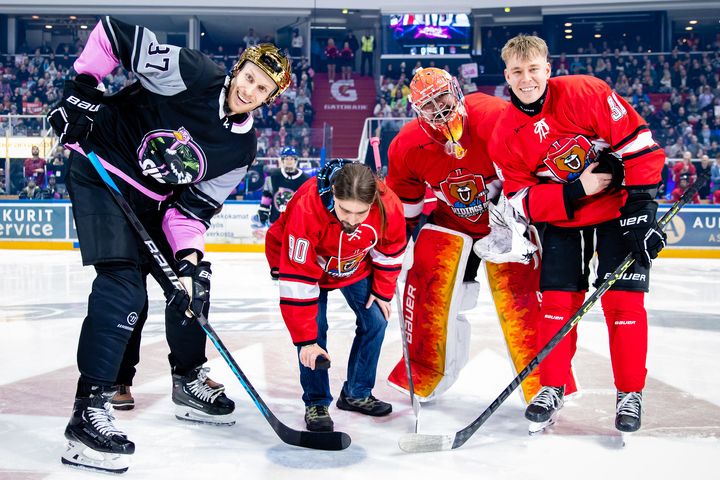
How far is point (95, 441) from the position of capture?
198 cm

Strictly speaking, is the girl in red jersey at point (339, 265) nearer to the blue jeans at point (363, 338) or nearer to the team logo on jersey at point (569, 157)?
the blue jeans at point (363, 338)

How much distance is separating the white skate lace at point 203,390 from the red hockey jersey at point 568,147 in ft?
3.69

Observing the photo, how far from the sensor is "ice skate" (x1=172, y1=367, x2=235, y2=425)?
2449 millimetres

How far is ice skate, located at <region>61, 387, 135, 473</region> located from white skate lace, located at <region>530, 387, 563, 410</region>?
1170 millimetres

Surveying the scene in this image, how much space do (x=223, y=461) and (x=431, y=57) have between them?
51.0ft

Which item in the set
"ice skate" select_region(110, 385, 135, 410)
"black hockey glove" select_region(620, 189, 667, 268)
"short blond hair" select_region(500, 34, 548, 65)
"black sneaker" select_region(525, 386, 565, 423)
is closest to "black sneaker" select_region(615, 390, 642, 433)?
"black sneaker" select_region(525, 386, 565, 423)

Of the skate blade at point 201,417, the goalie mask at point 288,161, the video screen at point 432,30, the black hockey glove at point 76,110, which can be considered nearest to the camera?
the black hockey glove at point 76,110

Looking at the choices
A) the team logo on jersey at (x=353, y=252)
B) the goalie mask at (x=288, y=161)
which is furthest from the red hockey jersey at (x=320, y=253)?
the goalie mask at (x=288, y=161)

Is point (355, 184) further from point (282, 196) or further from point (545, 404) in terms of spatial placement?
point (282, 196)

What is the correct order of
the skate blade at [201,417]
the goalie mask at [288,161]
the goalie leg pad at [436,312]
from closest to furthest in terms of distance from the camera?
the skate blade at [201,417]
the goalie leg pad at [436,312]
the goalie mask at [288,161]

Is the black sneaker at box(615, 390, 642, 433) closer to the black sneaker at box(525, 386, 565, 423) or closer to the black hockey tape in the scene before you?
the black sneaker at box(525, 386, 565, 423)

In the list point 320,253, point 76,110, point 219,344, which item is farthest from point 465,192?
point 76,110

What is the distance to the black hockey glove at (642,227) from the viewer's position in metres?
2.17

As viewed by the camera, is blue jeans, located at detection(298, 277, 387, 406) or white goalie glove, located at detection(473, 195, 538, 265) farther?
blue jeans, located at detection(298, 277, 387, 406)
